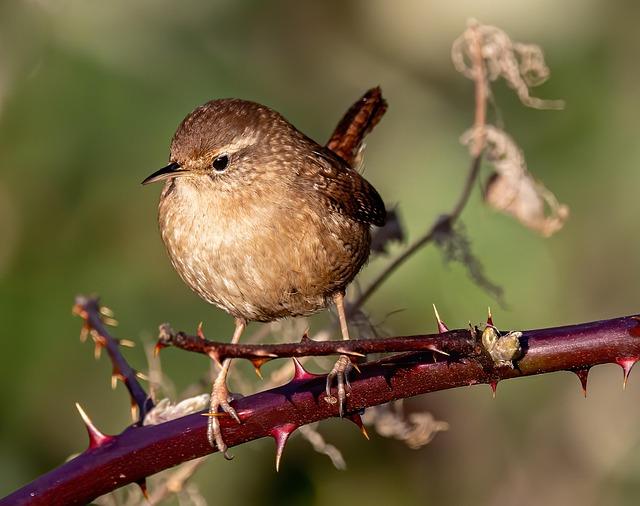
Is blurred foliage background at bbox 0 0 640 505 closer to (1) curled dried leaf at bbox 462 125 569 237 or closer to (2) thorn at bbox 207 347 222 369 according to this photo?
(1) curled dried leaf at bbox 462 125 569 237

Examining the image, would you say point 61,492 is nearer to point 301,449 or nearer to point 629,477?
point 301,449

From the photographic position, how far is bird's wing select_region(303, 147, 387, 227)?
11.1ft

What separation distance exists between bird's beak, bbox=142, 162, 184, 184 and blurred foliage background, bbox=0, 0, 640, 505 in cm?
89

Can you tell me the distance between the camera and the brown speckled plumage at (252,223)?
3084 mm

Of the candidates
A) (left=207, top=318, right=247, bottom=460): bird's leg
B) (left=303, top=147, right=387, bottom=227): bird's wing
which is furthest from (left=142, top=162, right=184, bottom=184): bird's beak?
(left=207, top=318, right=247, bottom=460): bird's leg

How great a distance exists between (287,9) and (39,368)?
184 cm

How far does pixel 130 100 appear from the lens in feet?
14.0

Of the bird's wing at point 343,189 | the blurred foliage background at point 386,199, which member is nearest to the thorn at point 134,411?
the bird's wing at point 343,189

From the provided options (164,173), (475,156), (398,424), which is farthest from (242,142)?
(398,424)

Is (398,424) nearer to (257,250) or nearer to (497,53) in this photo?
(257,250)

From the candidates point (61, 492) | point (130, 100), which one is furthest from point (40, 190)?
point (61, 492)

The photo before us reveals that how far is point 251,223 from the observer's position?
3.11m

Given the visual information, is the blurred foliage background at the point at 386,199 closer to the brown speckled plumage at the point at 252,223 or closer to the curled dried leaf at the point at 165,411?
the brown speckled plumage at the point at 252,223

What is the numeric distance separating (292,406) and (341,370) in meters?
0.81
